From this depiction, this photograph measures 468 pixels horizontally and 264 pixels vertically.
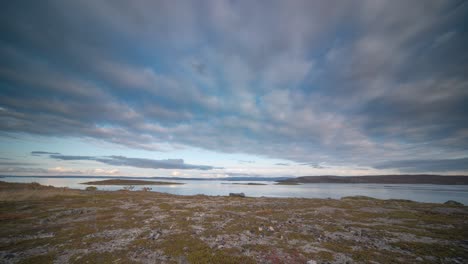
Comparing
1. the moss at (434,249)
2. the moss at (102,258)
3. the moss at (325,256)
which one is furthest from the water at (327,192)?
the moss at (102,258)

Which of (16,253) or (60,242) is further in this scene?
(60,242)

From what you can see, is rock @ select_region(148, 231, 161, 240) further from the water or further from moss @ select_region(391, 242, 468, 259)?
the water

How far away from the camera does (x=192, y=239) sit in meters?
16.1

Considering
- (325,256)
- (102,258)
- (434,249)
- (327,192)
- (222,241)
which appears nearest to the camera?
(102,258)

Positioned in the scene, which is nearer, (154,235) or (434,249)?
(434,249)

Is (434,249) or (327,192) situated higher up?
(434,249)

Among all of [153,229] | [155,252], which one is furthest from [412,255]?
[153,229]

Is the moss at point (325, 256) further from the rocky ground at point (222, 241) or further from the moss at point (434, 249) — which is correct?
the moss at point (434, 249)

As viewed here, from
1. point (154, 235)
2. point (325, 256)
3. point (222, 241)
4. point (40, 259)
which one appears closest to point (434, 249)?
point (325, 256)

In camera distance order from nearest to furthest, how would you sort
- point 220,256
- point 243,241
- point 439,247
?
1. point 220,256
2. point 439,247
3. point 243,241

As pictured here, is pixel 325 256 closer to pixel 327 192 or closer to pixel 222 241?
pixel 222 241

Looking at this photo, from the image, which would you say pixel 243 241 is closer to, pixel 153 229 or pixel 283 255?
pixel 283 255

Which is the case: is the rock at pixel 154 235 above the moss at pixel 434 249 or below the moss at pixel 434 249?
below

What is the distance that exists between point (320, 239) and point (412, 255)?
6.00m
